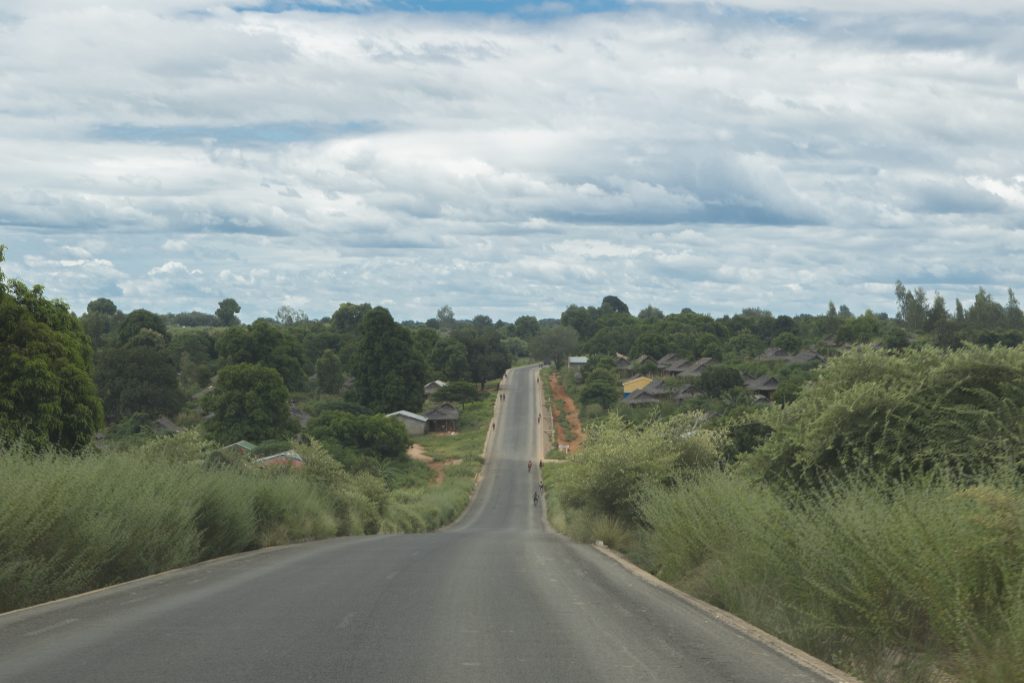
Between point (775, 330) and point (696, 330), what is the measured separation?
21.6 m

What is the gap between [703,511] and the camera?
56.4 feet

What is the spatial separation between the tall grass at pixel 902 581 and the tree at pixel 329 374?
124646mm

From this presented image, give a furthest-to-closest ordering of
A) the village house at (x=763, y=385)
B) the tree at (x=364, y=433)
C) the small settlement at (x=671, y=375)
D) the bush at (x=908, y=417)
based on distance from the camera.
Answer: the small settlement at (x=671, y=375)
the village house at (x=763, y=385)
the tree at (x=364, y=433)
the bush at (x=908, y=417)

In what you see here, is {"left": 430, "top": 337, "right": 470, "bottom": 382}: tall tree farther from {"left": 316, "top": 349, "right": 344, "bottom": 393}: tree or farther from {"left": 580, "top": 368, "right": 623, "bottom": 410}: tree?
{"left": 580, "top": 368, "right": 623, "bottom": 410}: tree

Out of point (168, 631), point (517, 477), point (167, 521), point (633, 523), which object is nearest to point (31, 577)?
point (168, 631)

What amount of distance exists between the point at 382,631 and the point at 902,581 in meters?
5.47

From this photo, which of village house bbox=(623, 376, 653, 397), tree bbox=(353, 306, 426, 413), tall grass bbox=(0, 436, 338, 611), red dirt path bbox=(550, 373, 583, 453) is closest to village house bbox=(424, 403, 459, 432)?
tree bbox=(353, 306, 426, 413)

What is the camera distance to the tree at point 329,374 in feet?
444

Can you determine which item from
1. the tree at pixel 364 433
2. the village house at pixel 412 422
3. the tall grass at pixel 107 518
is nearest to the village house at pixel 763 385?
the village house at pixel 412 422

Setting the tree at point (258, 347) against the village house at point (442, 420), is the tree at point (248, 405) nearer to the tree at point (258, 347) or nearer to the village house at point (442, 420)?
the village house at point (442, 420)

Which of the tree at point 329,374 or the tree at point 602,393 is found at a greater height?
the tree at point 329,374

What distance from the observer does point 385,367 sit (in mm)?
111812

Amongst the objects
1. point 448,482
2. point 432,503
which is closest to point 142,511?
point 432,503

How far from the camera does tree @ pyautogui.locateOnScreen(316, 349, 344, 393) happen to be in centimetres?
13525
